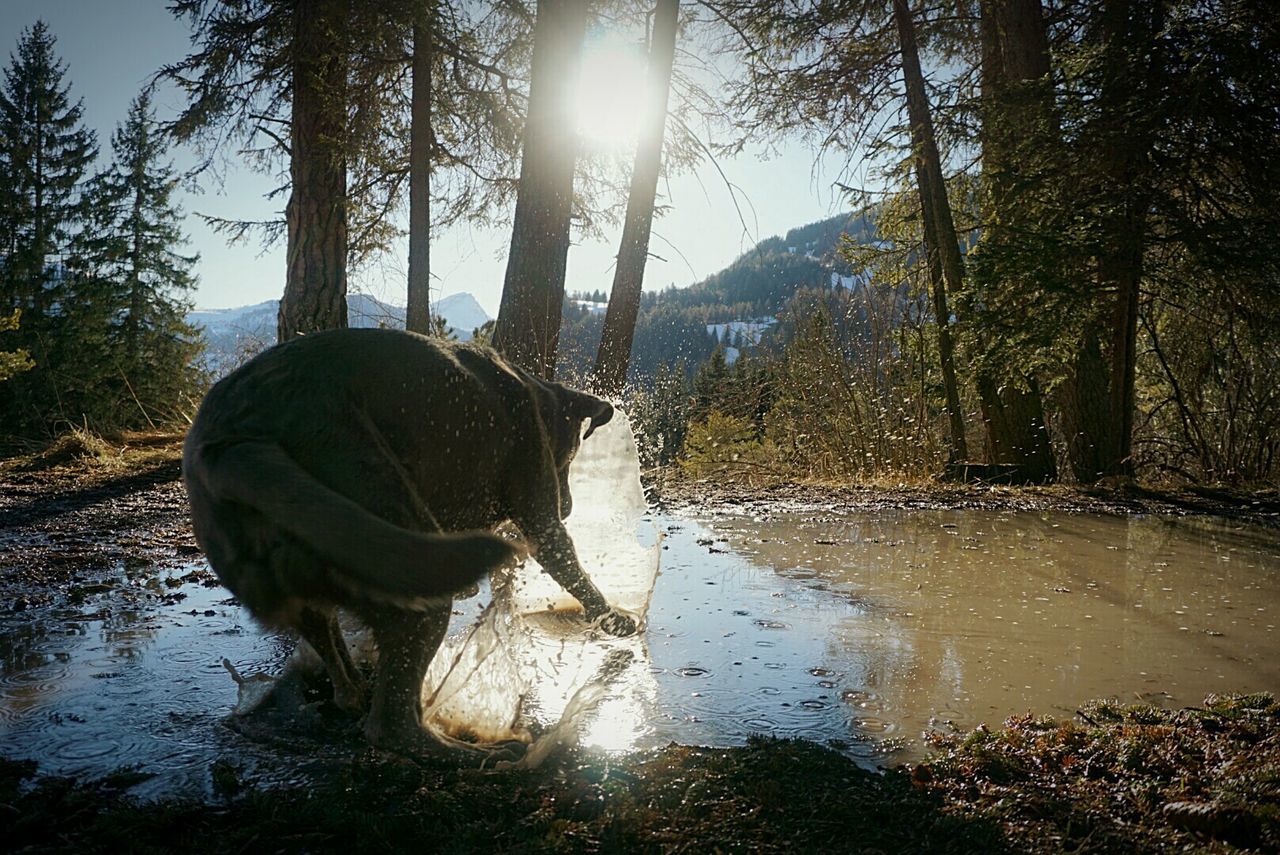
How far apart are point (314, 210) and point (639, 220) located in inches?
166

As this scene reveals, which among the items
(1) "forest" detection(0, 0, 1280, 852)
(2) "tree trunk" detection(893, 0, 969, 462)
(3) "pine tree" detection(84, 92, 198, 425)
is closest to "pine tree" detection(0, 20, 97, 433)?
(3) "pine tree" detection(84, 92, 198, 425)

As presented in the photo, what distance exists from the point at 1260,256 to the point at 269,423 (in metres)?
8.91

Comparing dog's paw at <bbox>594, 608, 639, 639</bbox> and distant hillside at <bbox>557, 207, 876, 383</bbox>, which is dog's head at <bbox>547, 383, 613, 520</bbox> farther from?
distant hillside at <bbox>557, 207, 876, 383</bbox>

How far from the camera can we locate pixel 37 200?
26.5 m

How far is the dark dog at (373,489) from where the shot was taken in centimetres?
198

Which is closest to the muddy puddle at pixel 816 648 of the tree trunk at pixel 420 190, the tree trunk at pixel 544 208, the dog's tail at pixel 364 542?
the dog's tail at pixel 364 542

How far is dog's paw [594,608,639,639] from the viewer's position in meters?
3.41

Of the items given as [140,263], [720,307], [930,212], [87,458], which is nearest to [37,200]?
[140,263]

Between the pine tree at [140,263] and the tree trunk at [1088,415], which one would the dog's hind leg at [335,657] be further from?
the pine tree at [140,263]

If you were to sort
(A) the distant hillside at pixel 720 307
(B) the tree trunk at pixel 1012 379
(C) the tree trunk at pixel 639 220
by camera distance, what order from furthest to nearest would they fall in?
(A) the distant hillside at pixel 720 307, (B) the tree trunk at pixel 1012 379, (C) the tree trunk at pixel 639 220

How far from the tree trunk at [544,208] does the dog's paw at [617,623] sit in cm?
453

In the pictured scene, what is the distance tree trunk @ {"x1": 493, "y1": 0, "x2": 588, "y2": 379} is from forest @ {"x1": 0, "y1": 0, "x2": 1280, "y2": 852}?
4cm

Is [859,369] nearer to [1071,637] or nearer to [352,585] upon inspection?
[1071,637]

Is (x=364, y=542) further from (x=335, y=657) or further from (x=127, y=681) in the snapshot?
(x=127, y=681)
